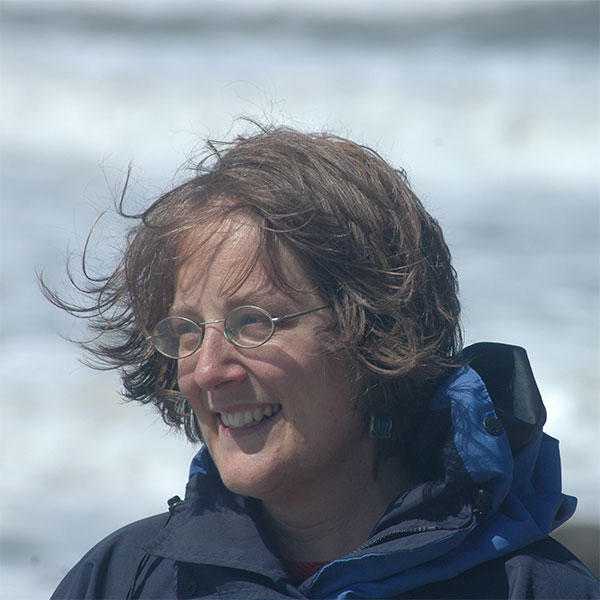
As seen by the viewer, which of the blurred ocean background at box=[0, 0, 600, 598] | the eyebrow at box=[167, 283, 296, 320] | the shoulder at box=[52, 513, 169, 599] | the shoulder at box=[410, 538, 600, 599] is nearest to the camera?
the shoulder at box=[410, 538, 600, 599]

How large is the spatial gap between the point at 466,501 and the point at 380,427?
24cm

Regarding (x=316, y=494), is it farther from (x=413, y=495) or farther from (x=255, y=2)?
(x=255, y=2)

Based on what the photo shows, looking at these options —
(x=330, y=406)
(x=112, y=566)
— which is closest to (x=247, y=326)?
(x=330, y=406)

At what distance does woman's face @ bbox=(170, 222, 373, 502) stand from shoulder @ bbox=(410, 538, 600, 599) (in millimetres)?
319

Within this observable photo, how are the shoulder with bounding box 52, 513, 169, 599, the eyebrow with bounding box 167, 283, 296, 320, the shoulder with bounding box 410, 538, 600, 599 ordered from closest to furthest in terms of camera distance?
the shoulder with bounding box 410, 538, 600, 599 < the eyebrow with bounding box 167, 283, 296, 320 < the shoulder with bounding box 52, 513, 169, 599

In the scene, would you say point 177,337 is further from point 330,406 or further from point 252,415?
point 330,406

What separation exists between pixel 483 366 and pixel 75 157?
638 centimetres

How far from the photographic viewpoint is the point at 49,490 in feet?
15.0

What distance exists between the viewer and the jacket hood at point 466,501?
1.73 metres

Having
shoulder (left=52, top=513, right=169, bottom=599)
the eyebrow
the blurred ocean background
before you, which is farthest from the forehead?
the blurred ocean background

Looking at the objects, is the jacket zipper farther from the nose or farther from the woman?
the nose

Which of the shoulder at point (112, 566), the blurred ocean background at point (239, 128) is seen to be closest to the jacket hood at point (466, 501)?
the shoulder at point (112, 566)

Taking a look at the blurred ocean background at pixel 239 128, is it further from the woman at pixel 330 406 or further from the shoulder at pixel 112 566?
the woman at pixel 330 406

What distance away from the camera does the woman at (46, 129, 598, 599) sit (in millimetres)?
1757
